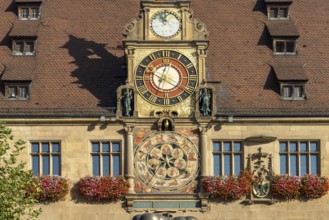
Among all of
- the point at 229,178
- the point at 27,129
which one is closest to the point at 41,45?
the point at 27,129

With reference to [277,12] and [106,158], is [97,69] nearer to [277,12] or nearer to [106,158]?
[106,158]

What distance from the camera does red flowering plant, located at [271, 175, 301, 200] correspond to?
73.6 metres

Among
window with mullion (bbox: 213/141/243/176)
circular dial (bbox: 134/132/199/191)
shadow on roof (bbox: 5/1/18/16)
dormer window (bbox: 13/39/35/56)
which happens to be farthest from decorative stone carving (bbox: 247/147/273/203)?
shadow on roof (bbox: 5/1/18/16)

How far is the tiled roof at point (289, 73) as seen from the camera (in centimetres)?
7525

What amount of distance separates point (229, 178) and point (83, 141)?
5.97 meters

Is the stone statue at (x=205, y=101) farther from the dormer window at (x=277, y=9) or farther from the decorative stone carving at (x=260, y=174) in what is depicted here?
the dormer window at (x=277, y=9)

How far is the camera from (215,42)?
78000 mm

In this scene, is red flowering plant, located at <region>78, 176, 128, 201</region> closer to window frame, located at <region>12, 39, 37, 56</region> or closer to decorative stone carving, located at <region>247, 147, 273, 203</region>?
decorative stone carving, located at <region>247, 147, 273, 203</region>

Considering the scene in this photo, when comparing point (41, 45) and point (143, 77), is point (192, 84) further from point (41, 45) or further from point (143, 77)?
point (41, 45)

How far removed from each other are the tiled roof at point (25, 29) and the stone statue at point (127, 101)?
547 centimetres

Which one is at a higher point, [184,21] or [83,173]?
[184,21]

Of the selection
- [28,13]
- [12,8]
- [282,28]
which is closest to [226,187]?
[282,28]

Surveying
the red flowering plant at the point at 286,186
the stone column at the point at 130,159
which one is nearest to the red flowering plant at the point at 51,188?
the stone column at the point at 130,159

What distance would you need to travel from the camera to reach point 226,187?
73438 mm
